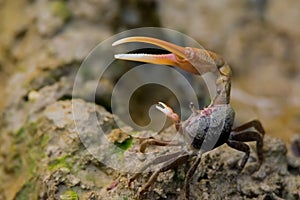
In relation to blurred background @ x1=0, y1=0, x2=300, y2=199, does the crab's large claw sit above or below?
above

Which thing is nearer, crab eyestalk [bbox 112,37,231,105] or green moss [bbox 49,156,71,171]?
crab eyestalk [bbox 112,37,231,105]

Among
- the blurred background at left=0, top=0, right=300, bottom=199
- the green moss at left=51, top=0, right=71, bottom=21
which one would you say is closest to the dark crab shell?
the blurred background at left=0, top=0, right=300, bottom=199

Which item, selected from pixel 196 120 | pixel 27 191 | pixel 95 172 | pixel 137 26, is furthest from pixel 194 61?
pixel 137 26

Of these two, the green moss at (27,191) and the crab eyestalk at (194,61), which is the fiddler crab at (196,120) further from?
the green moss at (27,191)

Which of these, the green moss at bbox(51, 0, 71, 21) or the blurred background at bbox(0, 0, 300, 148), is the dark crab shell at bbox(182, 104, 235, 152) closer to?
the blurred background at bbox(0, 0, 300, 148)

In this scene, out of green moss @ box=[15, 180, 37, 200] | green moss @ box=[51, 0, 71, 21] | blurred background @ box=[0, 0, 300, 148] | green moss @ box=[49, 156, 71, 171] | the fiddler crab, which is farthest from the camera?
green moss @ box=[51, 0, 71, 21]
